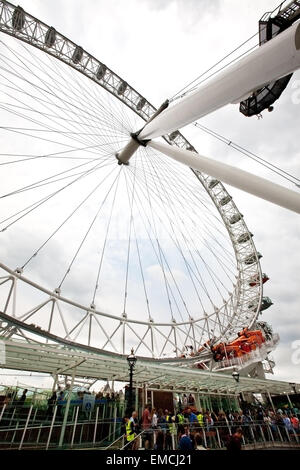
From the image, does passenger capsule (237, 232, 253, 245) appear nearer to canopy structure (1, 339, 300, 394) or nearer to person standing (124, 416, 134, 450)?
canopy structure (1, 339, 300, 394)

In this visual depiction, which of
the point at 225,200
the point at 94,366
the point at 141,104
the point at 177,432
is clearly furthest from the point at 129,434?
the point at 225,200

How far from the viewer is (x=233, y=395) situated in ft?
76.3

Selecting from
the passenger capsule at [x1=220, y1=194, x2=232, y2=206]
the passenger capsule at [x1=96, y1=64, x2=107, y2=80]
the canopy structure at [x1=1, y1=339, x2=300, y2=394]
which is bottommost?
the canopy structure at [x1=1, y1=339, x2=300, y2=394]

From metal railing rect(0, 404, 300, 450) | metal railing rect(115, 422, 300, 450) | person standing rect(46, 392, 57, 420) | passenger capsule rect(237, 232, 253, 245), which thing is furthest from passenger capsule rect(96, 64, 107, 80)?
passenger capsule rect(237, 232, 253, 245)

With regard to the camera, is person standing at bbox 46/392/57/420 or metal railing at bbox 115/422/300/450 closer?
metal railing at bbox 115/422/300/450

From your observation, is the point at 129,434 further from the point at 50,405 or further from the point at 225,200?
the point at 225,200

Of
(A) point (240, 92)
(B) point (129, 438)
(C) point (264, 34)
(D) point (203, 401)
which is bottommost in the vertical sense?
(B) point (129, 438)

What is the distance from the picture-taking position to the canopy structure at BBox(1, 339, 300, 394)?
11.1 m

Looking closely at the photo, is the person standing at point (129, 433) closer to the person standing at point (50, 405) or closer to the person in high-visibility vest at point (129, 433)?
the person in high-visibility vest at point (129, 433)

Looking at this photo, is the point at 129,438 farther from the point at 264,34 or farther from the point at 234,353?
the point at 234,353

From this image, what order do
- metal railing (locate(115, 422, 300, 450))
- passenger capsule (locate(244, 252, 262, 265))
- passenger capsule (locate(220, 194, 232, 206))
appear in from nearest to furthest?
metal railing (locate(115, 422, 300, 450)) → passenger capsule (locate(220, 194, 232, 206)) → passenger capsule (locate(244, 252, 262, 265))

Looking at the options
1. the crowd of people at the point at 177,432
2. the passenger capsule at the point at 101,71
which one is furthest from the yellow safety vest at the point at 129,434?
the passenger capsule at the point at 101,71
